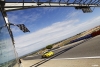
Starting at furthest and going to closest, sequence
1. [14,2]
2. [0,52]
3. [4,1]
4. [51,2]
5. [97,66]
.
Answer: [51,2], [14,2], [4,1], [97,66], [0,52]

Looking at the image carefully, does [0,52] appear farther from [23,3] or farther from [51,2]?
[51,2]

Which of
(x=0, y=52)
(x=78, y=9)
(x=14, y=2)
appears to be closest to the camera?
(x=0, y=52)

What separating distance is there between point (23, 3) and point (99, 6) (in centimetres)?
2268

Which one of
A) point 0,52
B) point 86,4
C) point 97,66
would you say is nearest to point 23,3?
point 0,52

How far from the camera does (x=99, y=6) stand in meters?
31.0

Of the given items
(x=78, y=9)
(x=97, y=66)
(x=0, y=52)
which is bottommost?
(x=97, y=66)

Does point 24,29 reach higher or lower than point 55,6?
lower

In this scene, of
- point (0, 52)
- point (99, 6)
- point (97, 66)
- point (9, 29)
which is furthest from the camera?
point (99, 6)

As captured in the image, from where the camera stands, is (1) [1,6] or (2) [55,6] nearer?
(1) [1,6]

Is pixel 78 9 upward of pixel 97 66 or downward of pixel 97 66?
upward

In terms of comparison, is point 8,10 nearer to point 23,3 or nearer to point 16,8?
point 16,8

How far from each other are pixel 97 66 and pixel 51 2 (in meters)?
11.2

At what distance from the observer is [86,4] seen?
26891mm

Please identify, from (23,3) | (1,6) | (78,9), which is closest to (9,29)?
(1,6)
